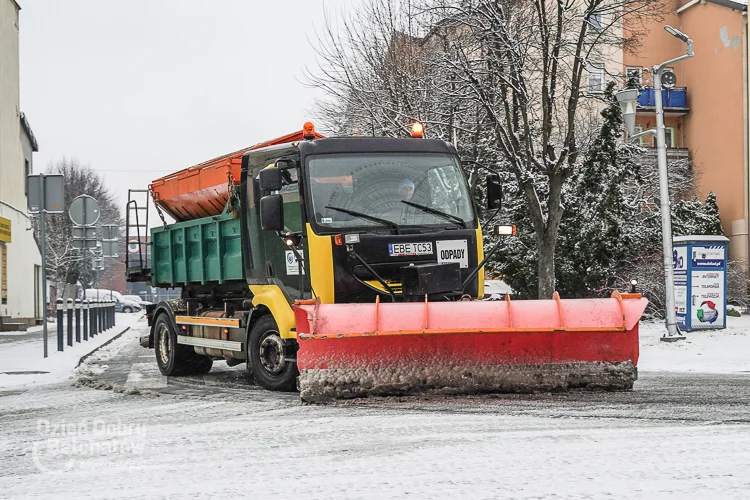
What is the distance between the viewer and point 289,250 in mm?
9398

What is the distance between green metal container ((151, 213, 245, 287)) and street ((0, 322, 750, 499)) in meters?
2.04

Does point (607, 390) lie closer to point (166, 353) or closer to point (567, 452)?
point (567, 452)

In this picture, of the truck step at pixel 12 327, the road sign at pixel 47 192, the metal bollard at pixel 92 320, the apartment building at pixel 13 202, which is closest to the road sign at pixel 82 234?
the metal bollard at pixel 92 320

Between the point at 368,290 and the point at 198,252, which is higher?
the point at 198,252

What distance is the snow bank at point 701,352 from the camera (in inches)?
509

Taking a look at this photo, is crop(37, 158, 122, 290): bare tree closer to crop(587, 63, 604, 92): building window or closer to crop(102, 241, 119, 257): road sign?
crop(102, 241, 119, 257): road sign

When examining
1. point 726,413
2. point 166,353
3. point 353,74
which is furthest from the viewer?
point 353,74

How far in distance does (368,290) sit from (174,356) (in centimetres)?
444

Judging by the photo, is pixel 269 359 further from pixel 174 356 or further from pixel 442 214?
pixel 174 356

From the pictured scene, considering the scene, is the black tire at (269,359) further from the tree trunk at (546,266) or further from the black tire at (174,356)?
the tree trunk at (546,266)

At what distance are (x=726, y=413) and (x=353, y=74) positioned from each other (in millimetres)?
22217

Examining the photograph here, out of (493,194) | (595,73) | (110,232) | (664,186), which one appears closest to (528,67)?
(595,73)

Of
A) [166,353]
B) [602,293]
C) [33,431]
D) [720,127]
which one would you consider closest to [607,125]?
[602,293]

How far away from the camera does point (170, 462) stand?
18.5 ft
